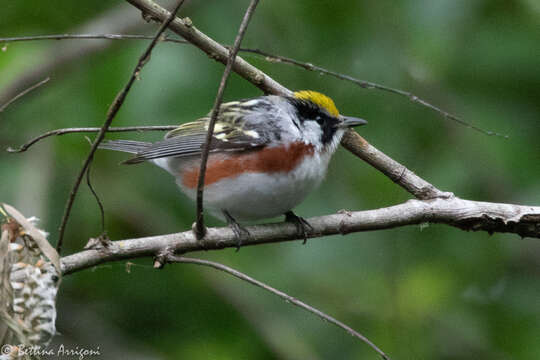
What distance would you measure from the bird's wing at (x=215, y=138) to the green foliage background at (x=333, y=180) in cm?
31

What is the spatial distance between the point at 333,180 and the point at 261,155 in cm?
161

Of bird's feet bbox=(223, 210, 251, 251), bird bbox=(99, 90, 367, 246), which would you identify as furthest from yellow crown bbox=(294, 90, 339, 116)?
bird's feet bbox=(223, 210, 251, 251)

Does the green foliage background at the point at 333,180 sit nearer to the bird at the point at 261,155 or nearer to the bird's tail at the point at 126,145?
the bird's tail at the point at 126,145

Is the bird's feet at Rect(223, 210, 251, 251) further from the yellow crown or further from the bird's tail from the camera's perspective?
the bird's tail

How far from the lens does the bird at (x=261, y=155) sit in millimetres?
4078

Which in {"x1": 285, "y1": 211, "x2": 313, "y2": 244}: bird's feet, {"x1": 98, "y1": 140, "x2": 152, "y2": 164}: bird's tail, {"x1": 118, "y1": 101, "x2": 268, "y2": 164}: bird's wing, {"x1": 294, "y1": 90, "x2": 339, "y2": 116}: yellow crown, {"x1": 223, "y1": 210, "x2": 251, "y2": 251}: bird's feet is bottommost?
{"x1": 223, "y1": 210, "x2": 251, "y2": 251}: bird's feet

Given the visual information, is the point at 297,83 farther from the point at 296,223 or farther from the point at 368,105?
the point at 296,223

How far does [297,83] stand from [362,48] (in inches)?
26.4

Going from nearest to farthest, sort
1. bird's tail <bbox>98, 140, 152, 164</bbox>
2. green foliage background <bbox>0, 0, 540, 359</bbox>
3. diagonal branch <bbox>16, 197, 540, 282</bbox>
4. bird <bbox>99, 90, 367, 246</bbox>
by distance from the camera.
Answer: diagonal branch <bbox>16, 197, 540, 282</bbox> → bird <bbox>99, 90, 367, 246</bbox> → bird's tail <bbox>98, 140, 152, 164</bbox> → green foliage background <bbox>0, 0, 540, 359</bbox>

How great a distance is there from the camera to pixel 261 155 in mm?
4141

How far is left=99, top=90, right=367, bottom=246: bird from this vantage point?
13.4 feet

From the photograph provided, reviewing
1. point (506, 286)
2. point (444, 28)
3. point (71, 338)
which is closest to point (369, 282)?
point (506, 286)

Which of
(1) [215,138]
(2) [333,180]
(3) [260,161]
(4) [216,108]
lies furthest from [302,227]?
(2) [333,180]

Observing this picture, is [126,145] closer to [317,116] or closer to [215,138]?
[215,138]
